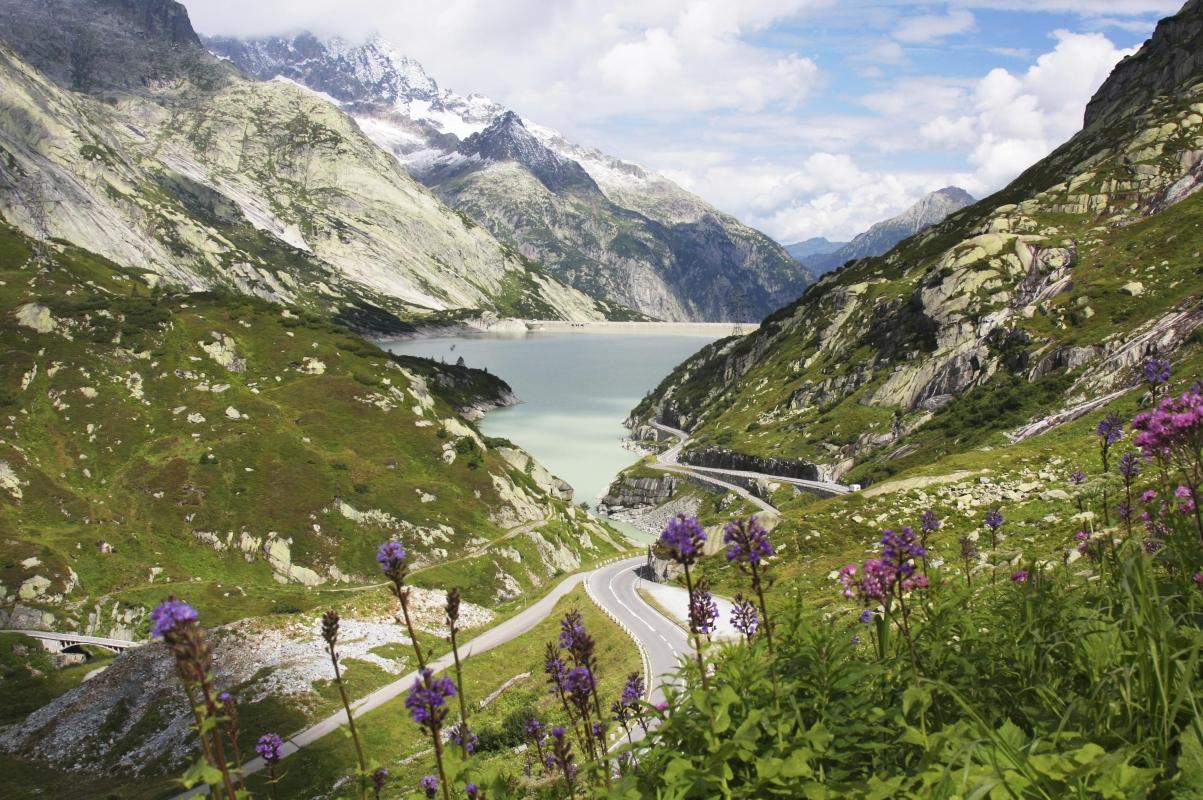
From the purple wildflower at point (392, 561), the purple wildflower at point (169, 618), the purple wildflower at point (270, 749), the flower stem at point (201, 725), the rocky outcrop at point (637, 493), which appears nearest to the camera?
the flower stem at point (201, 725)

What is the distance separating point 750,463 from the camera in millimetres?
123562

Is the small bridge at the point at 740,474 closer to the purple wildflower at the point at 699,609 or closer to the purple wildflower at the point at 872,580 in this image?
the purple wildflower at the point at 699,609

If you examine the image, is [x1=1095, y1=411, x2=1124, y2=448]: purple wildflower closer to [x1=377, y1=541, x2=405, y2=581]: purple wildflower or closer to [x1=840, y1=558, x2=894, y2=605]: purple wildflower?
[x1=840, y1=558, x2=894, y2=605]: purple wildflower

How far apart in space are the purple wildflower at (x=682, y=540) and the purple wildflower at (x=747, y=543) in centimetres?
30

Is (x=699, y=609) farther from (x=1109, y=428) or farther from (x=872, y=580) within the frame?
(x=1109, y=428)

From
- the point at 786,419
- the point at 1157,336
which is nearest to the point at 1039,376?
the point at 1157,336

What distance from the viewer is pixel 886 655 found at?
6.52 meters

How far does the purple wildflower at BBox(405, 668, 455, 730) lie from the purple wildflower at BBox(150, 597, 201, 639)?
2003 millimetres

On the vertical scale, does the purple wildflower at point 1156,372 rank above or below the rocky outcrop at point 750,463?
above

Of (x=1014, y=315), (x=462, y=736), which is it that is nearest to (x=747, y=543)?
(x=462, y=736)

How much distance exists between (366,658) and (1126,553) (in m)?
56.5

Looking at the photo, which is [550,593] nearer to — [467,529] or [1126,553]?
[467,529]

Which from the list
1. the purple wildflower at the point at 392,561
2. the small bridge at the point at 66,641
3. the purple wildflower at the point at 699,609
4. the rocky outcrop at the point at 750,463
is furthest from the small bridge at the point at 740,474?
the purple wildflower at the point at 392,561

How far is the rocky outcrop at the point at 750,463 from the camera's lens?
365 ft
